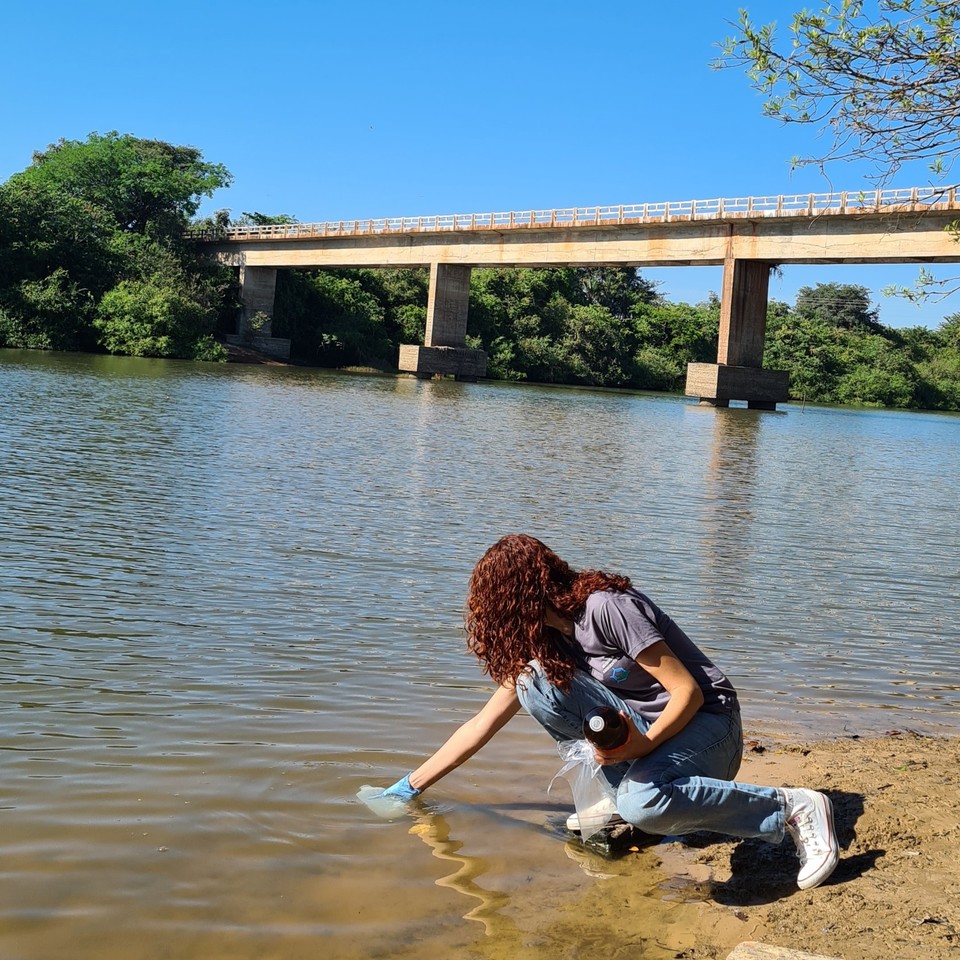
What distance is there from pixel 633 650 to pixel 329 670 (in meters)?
2.48

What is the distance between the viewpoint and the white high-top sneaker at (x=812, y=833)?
3.52 m

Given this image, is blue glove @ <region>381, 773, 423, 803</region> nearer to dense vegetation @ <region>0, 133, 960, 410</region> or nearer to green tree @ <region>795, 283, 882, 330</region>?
dense vegetation @ <region>0, 133, 960, 410</region>

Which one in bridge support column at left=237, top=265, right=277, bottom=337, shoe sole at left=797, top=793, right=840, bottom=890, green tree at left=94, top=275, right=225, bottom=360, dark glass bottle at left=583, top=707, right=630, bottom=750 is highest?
bridge support column at left=237, top=265, right=277, bottom=337

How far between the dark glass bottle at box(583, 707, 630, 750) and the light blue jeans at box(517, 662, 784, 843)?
0.54ft

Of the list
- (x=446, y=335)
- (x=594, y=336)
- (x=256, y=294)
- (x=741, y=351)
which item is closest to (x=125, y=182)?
(x=256, y=294)

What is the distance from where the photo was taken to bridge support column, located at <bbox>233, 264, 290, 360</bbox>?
219ft

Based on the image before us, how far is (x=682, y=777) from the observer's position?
143 inches

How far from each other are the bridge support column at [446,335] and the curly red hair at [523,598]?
55807 millimetres

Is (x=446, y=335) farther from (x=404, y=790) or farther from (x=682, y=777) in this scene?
(x=682, y=777)

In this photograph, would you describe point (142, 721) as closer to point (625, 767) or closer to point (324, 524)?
point (625, 767)

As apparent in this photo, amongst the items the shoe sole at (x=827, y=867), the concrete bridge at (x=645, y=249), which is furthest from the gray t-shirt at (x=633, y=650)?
the concrete bridge at (x=645, y=249)

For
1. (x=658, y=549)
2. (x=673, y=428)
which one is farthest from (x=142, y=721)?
(x=673, y=428)

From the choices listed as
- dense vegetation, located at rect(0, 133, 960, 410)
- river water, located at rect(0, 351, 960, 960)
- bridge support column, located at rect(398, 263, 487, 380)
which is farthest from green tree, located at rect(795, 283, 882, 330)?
river water, located at rect(0, 351, 960, 960)

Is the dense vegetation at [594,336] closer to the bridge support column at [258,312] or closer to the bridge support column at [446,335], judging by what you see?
the bridge support column at [258,312]
